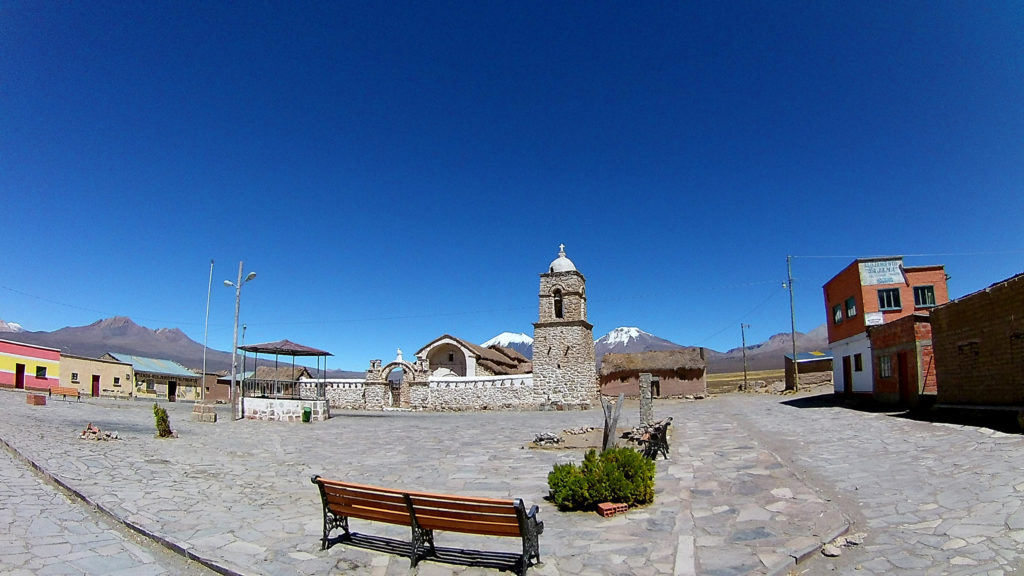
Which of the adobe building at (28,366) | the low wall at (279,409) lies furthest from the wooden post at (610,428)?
the adobe building at (28,366)

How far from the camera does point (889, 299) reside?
25.3 metres

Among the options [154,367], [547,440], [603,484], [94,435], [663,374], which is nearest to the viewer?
[603,484]

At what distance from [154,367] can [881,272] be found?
2400 inches

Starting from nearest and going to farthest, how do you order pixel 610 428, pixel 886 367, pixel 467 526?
pixel 467 526 < pixel 610 428 < pixel 886 367

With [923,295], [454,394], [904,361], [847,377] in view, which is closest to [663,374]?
[847,377]

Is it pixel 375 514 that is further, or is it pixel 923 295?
pixel 923 295

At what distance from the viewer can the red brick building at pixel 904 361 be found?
18.9 meters

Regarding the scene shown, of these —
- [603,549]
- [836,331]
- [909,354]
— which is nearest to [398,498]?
[603,549]

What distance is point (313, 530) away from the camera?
22.0ft

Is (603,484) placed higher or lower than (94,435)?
higher

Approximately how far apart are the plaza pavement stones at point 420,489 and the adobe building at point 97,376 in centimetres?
3340

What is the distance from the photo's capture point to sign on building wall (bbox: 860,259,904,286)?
2533cm

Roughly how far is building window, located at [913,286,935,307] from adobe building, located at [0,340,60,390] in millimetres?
54081

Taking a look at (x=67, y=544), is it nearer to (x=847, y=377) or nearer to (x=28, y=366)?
(x=847, y=377)
